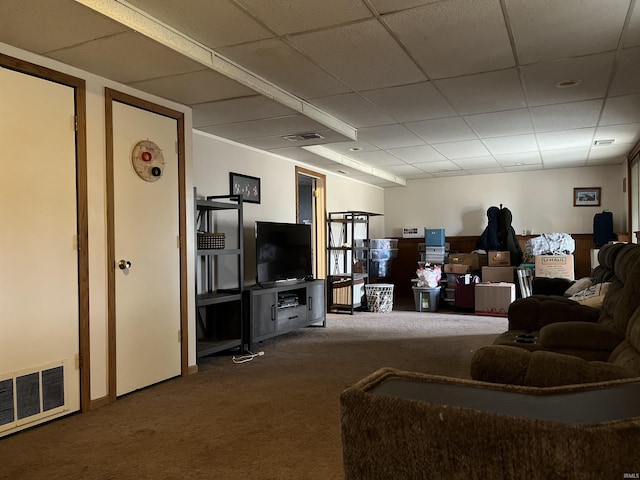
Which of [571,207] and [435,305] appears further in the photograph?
[571,207]

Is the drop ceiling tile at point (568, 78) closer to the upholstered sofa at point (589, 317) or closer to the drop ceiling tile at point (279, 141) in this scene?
the upholstered sofa at point (589, 317)

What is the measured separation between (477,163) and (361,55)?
16.2 feet

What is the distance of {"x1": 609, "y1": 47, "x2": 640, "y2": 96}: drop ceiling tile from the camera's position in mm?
3330

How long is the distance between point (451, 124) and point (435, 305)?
3391 millimetres

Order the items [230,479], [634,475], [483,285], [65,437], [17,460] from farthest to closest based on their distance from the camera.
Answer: [483,285] < [65,437] < [17,460] < [230,479] < [634,475]

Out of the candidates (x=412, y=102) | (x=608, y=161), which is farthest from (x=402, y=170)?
(x=412, y=102)

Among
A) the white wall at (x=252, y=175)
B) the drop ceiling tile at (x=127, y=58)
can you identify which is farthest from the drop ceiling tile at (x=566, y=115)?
the drop ceiling tile at (x=127, y=58)

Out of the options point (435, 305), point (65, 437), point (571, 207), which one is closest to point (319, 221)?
point (435, 305)

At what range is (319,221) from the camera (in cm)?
740

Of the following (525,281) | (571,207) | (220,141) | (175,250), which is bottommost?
(525,281)

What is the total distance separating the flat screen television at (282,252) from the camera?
529 cm

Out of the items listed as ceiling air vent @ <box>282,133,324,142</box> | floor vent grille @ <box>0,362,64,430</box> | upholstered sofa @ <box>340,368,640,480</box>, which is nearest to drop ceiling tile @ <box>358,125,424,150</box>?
ceiling air vent @ <box>282,133,324,142</box>

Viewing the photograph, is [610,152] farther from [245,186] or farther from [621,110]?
[245,186]

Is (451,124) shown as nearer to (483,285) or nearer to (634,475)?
(483,285)
